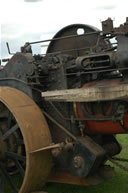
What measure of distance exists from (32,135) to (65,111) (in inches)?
26.3

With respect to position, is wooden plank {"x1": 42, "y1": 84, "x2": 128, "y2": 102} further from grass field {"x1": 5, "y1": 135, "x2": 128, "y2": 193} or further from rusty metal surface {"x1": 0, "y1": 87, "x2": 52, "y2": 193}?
grass field {"x1": 5, "y1": 135, "x2": 128, "y2": 193}

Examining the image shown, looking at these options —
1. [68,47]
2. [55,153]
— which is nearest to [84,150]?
[55,153]

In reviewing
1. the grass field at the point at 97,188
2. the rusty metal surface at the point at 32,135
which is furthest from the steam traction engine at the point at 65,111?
the grass field at the point at 97,188

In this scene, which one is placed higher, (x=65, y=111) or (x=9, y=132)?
(x=65, y=111)

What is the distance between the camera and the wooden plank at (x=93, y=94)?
12.1 ft

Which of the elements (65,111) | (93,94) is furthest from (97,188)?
(93,94)

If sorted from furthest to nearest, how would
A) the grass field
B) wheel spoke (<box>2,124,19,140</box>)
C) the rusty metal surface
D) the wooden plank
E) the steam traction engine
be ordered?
the grass field < wheel spoke (<box>2,124,19,140</box>) < the rusty metal surface < the steam traction engine < the wooden plank

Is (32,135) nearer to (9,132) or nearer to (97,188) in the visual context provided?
(9,132)

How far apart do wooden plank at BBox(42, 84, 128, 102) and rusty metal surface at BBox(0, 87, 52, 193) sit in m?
0.43

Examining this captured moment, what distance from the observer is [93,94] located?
12.6 ft

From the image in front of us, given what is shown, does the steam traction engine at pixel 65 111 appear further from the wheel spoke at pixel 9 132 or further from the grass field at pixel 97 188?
the grass field at pixel 97 188

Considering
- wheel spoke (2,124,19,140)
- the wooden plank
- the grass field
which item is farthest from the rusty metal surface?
the grass field

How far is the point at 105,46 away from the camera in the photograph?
4723mm

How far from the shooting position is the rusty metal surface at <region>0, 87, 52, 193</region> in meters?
4.19
